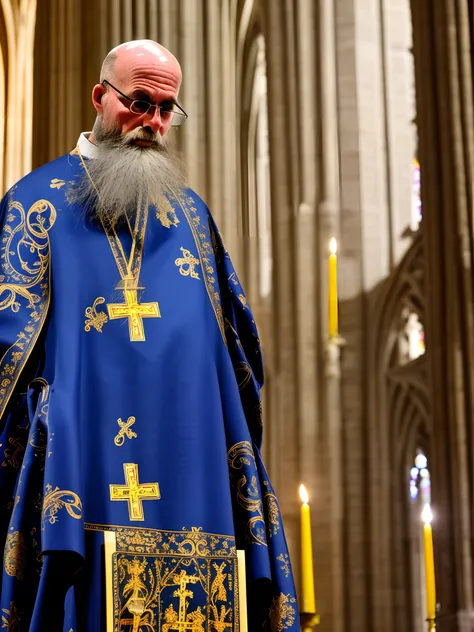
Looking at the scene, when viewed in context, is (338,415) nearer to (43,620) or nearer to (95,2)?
(95,2)

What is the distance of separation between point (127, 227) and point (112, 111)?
0.74 feet

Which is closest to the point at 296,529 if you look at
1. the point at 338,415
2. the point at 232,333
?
the point at 338,415

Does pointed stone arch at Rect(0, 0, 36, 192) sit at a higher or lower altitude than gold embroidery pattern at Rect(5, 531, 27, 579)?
higher

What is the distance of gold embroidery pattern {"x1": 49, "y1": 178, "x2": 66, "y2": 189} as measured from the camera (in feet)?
8.49

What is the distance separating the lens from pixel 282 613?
7.85 ft

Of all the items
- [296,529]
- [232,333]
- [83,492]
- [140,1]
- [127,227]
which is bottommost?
[83,492]

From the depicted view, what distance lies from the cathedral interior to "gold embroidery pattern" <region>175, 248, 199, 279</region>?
7745 millimetres

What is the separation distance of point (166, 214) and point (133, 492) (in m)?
0.57

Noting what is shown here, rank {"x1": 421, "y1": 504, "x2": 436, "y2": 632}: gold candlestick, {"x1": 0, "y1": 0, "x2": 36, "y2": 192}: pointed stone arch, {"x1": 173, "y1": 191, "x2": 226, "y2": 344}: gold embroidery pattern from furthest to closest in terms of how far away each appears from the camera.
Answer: {"x1": 0, "y1": 0, "x2": 36, "y2": 192}: pointed stone arch < {"x1": 421, "y1": 504, "x2": 436, "y2": 632}: gold candlestick < {"x1": 173, "y1": 191, "x2": 226, "y2": 344}: gold embroidery pattern

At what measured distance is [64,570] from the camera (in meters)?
2.23

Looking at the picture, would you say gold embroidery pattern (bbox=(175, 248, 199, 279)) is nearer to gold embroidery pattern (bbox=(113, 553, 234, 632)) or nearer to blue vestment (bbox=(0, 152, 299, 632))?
blue vestment (bbox=(0, 152, 299, 632))

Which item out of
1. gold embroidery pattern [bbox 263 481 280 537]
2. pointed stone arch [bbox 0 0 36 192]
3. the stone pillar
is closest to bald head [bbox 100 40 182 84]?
gold embroidery pattern [bbox 263 481 280 537]

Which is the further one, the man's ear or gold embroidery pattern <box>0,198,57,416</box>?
the man's ear

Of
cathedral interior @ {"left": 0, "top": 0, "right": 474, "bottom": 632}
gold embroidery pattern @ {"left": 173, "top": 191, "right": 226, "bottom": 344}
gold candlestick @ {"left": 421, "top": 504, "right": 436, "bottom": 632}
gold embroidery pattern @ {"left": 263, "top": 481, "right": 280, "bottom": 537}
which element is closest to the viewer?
gold embroidery pattern @ {"left": 263, "top": 481, "right": 280, "bottom": 537}
